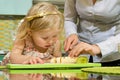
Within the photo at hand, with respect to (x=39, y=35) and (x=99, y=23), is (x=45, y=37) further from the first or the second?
(x=99, y=23)

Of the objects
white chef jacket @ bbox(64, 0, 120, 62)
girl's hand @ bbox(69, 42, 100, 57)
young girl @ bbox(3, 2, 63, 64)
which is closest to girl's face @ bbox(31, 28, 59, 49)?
young girl @ bbox(3, 2, 63, 64)

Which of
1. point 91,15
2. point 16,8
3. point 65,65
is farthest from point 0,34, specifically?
point 65,65

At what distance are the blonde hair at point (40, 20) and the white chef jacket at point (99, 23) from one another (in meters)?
0.19

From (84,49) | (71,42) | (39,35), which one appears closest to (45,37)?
(39,35)

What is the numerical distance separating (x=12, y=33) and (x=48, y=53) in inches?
42.6

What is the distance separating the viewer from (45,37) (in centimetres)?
146

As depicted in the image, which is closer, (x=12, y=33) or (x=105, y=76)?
(x=105, y=76)

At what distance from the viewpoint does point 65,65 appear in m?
1.04

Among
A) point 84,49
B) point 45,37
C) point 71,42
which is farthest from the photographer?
point 45,37

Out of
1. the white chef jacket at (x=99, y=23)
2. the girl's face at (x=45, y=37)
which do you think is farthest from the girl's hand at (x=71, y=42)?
the girl's face at (x=45, y=37)

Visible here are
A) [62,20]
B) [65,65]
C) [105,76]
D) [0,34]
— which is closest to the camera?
[105,76]

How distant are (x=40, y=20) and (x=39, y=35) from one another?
3.6 inches

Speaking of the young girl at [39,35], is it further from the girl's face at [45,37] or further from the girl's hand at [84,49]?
the girl's hand at [84,49]

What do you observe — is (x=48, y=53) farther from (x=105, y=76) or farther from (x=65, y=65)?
(x=105, y=76)
